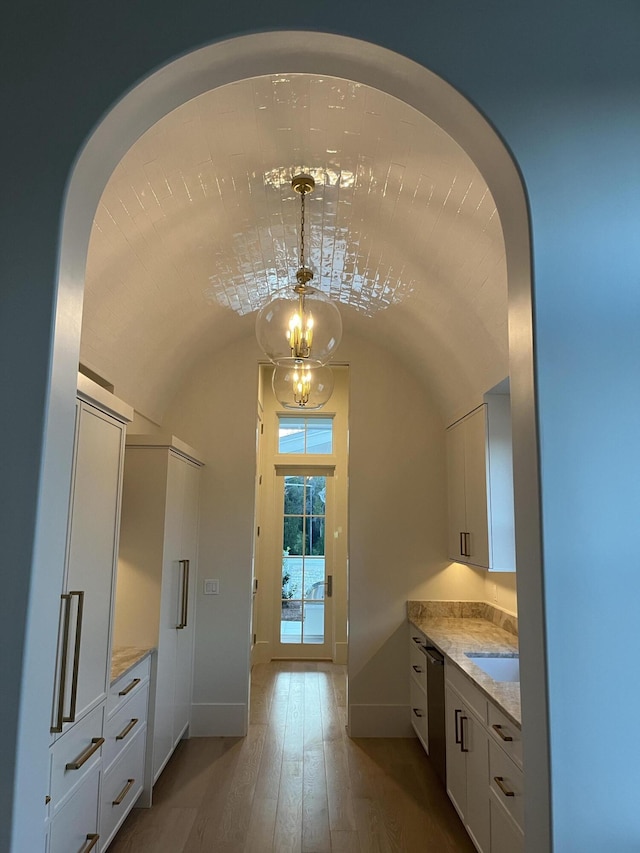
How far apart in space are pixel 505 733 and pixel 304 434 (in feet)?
16.4

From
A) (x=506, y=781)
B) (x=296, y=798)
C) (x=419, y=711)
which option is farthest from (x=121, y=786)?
(x=419, y=711)

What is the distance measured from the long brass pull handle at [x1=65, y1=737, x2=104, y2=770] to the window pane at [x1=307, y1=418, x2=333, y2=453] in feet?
16.0

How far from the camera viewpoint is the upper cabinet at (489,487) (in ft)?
11.8

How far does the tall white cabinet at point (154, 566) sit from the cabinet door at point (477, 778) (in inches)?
68.2

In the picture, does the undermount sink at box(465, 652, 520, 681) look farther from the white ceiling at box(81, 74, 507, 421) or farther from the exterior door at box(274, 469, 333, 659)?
the exterior door at box(274, 469, 333, 659)

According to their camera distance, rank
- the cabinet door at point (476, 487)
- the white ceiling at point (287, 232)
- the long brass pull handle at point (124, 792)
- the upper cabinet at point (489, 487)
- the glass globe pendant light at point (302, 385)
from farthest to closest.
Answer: the cabinet door at point (476, 487) < the upper cabinet at point (489, 487) < the glass globe pendant light at point (302, 385) < the long brass pull handle at point (124, 792) < the white ceiling at point (287, 232)

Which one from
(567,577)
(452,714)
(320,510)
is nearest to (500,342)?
(452,714)

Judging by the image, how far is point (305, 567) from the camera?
7000 mm

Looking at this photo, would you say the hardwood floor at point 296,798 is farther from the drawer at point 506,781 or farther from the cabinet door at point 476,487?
the cabinet door at point 476,487

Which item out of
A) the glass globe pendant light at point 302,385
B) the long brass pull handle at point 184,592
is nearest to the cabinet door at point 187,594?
the long brass pull handle at point 184,592

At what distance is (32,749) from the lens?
42.5 inches

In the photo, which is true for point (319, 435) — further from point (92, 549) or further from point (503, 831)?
point (503, 831)

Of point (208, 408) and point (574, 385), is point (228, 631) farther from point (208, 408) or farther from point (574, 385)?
point (574, 385)

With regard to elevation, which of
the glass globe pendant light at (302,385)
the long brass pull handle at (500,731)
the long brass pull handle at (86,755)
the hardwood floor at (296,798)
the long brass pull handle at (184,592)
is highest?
the glass globe pendant light at (302,385)
